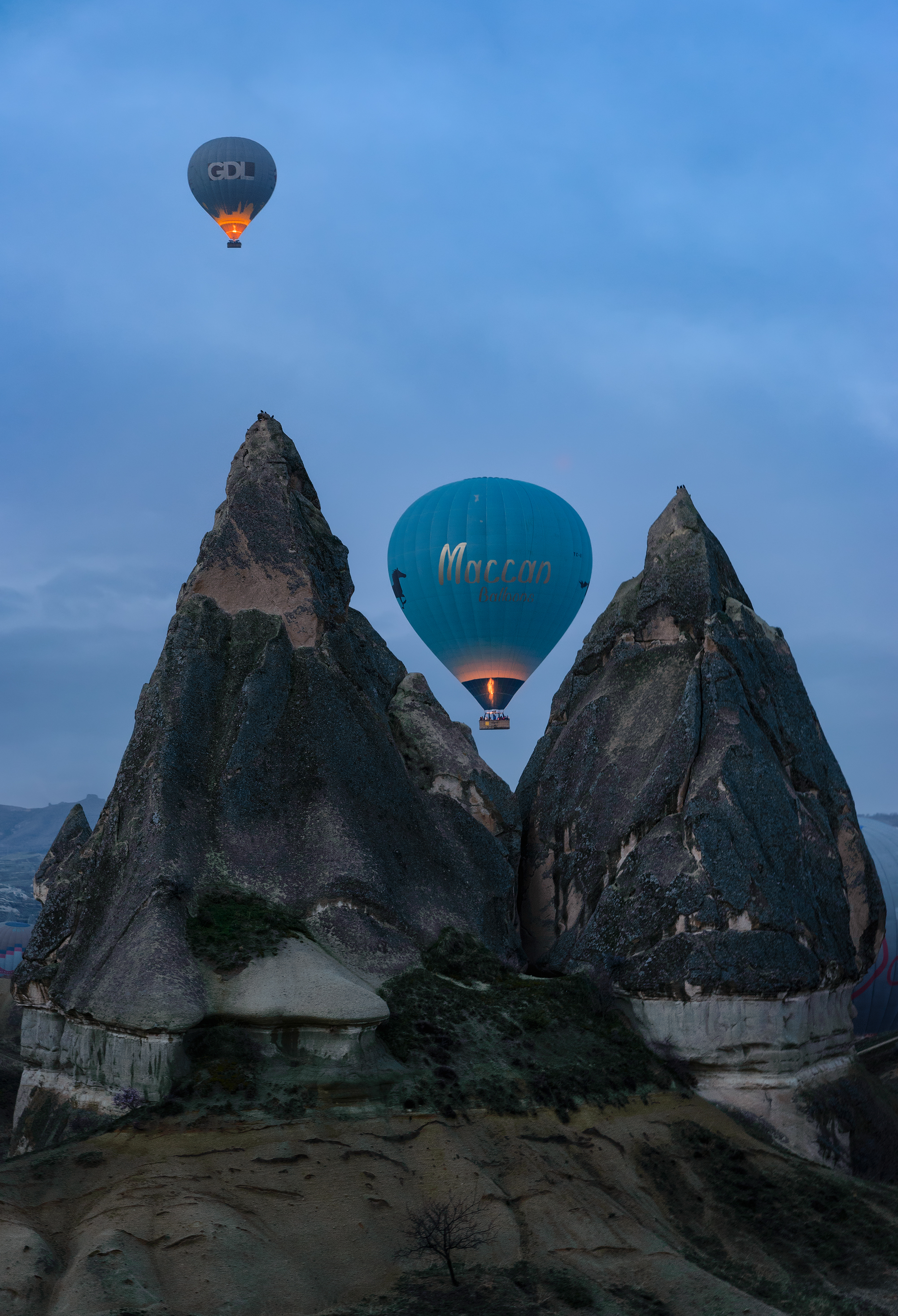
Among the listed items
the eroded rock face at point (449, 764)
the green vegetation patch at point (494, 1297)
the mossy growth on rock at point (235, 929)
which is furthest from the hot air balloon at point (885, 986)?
the green vegetation patch at point (494, 1297)

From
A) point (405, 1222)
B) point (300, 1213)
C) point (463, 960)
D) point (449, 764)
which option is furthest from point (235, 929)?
point (449, 764)

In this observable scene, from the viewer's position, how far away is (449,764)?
4212 cm

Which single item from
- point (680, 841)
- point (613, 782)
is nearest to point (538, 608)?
point (613, 782)

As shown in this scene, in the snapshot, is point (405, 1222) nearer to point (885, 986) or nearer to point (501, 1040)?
point (501, 1040)

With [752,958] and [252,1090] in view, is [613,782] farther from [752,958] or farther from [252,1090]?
[252,1090]

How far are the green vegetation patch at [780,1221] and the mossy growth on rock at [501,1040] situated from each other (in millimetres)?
2541

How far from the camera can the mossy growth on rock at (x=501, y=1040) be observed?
32.1 metres

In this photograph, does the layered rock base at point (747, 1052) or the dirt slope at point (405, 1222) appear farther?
the layered rock base at point (747, 1052)

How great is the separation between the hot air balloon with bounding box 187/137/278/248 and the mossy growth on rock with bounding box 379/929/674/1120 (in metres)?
61.7

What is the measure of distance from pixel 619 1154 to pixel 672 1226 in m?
2.16

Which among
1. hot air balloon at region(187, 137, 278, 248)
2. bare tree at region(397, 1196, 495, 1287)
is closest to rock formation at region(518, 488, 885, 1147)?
bare tree at region(397, 1196, 495, 1287)

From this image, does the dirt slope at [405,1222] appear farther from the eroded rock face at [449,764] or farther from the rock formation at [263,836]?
the eroded rock face at [449,764]

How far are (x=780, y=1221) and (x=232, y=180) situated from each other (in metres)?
72.6

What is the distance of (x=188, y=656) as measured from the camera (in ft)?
125
